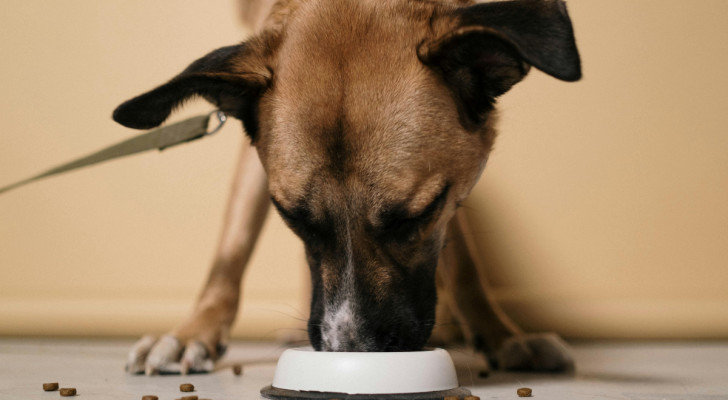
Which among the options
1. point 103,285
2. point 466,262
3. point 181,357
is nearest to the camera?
point 181,357

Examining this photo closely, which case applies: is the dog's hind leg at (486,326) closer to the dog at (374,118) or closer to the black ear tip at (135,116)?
the dog at (374,118)

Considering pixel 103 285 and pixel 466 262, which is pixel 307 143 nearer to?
pixel 466 262

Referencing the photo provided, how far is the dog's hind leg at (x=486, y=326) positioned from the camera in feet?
8.71

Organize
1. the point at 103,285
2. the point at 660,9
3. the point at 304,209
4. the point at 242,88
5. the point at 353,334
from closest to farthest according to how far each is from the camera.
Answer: the point at 353,334
the point at 304,209
the point at 242,88
the point at 660,9
the point at 103,285

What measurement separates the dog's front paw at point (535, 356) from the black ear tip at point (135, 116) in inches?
57.5

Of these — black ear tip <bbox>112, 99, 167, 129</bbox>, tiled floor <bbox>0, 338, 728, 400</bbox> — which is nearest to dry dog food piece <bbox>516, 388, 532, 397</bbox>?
tiled floor <bbox>0, 338, 728, 400</bbox>

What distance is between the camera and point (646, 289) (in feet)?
13.3

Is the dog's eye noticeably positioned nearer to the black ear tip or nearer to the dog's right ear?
the dog's right ear

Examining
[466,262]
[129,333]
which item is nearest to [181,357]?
[466,262]

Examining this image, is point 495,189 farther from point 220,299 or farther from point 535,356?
point 220,299

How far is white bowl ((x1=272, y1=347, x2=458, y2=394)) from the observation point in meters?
1.73

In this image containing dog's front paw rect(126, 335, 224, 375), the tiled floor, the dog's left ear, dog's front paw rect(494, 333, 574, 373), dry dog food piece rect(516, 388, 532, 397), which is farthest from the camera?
dog's front paw rect(494, 333, 574, 373)

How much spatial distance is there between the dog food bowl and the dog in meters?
0.12

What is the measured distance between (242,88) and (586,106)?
8.11 ft
